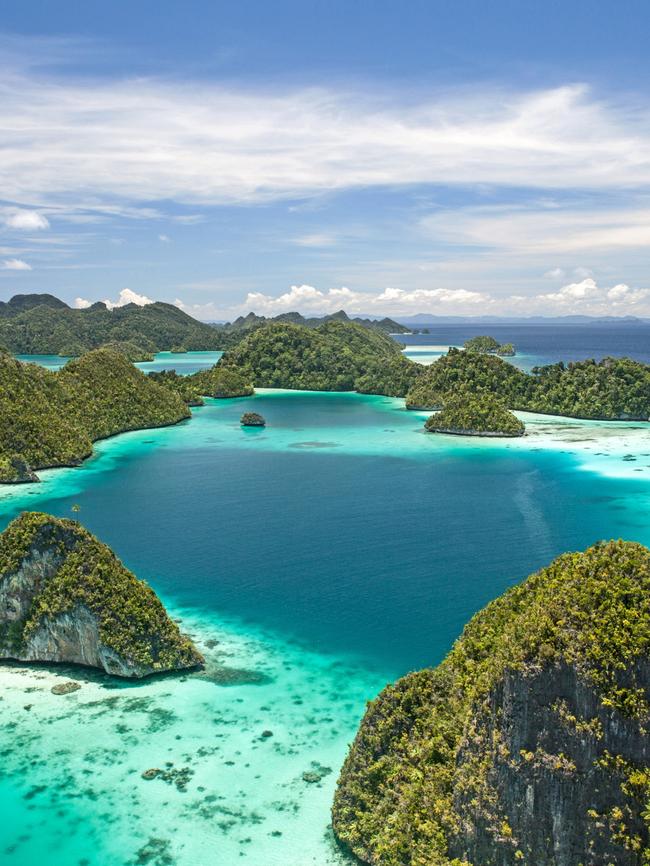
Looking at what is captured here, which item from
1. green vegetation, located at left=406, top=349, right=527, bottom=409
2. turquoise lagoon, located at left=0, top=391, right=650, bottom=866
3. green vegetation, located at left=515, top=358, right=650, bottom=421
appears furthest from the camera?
green vegetation, located at left=406, top=349, right=527, bottom=409

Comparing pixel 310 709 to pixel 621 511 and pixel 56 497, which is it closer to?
pixel 621 511

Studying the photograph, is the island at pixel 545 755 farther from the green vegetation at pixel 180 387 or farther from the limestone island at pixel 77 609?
the green vegetation at pixel 180 387

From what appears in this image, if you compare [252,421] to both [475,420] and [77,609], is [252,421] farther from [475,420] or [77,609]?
[77,609]

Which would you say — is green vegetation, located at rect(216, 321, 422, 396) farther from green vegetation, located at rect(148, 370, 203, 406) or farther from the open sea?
the open sea

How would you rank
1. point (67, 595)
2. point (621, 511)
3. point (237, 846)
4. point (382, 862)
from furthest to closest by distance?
1. point (621, 511)
2. point (67, 595)
3. point (237, 846)
4. point (382, 862)

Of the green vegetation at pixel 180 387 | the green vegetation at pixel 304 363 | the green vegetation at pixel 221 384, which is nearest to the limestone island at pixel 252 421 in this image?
the green vegetation at pixel 180 387

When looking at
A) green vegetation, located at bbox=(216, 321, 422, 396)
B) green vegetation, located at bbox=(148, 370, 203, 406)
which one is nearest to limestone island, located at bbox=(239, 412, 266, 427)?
green vegetation, located at bbox=(148, 370, 203, 406)

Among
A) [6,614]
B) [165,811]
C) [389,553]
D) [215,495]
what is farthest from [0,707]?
[215,495]

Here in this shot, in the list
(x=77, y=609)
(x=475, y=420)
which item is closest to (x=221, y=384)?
(x=475, y=420)
